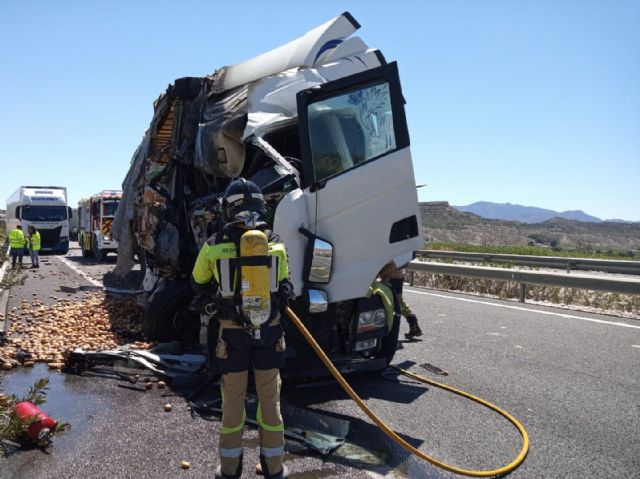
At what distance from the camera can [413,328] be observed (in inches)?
299

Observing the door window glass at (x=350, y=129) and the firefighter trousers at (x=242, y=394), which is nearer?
the firefighter trousers at (x=242, y=394)

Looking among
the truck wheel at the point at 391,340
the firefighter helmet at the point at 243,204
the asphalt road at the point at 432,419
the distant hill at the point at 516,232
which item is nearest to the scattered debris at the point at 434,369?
the asphalt road at the point at 432,419

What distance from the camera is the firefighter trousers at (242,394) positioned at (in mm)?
3389

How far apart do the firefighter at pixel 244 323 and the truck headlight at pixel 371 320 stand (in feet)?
5.52

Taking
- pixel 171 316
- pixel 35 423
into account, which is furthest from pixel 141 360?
pixel 35 423

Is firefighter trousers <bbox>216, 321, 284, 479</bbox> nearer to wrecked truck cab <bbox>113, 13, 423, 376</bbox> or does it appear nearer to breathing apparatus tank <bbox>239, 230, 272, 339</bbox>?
breathing apparatus tank <bbox>239, 230, 272, 339</bbox>

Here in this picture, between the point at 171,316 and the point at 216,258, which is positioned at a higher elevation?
the point at 216,258

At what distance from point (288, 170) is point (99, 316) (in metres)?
4.86

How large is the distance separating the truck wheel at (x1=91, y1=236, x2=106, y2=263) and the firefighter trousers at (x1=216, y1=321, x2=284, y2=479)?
2098cm

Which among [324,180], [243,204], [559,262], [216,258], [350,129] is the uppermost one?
[350,129]

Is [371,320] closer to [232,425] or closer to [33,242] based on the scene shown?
[232,425]

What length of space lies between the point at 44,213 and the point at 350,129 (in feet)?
83.2

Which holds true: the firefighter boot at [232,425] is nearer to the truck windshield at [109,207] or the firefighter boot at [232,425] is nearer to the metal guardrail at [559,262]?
the metal guardrail at [559,262]

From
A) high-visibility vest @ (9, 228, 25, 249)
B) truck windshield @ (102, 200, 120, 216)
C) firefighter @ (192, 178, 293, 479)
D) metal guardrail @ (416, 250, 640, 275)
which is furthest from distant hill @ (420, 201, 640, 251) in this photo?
firefighter @ (192, 178, 293, 479)
